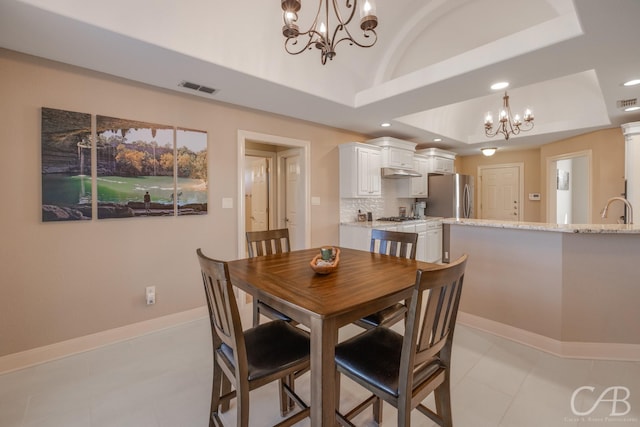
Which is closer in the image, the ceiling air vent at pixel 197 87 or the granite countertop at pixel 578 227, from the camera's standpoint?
the granite countertop at pixel 578 227

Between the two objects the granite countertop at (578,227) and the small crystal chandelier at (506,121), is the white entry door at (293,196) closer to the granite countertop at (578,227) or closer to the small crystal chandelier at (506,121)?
the granite countertop at (578,227)

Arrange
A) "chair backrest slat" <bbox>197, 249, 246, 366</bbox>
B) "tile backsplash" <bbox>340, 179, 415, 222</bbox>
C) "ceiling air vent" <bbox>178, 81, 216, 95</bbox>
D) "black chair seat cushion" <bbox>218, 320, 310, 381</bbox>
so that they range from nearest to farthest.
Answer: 1. "chair backrest slat" <bbox>197, 249, 246, 366</bbox>
2. "black chair seat cushion" <bbox>218, 320, 310, 381</bbox>
3. "ceiling air vent" <bbox>178, 81, 216, 95</bbox>
4. "tile backsplash" <bbox>340, 179, 415, 222</bbox>

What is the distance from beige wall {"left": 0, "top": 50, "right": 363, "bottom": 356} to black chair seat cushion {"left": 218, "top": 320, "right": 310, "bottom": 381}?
5.82 feet

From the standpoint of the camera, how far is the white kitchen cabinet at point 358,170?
4340 mm

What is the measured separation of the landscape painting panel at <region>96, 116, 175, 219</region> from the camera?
2.47 metres

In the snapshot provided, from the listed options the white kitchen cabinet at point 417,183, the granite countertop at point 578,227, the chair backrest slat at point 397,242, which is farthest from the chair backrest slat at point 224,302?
the white kitchen cabinet at point 417,183

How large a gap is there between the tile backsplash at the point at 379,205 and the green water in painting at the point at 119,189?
7.67 ft

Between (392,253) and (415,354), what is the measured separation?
123 centimetres

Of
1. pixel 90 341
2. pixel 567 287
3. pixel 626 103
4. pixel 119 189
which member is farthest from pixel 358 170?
pixel 90 341

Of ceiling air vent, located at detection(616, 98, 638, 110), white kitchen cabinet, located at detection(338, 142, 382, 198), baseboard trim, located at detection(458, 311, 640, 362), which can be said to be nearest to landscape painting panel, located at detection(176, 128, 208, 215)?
white kitchen cabinet, located at detection(338, 142, 382, 198)

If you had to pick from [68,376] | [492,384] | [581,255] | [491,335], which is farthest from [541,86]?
[68,376]

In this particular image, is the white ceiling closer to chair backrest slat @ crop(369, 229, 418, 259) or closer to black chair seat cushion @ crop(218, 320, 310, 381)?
chair backrest slat @ crop(369, 229, 418, 259)

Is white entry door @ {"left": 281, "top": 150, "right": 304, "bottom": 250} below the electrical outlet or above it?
above

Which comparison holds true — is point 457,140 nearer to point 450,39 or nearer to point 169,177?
point 450,39
